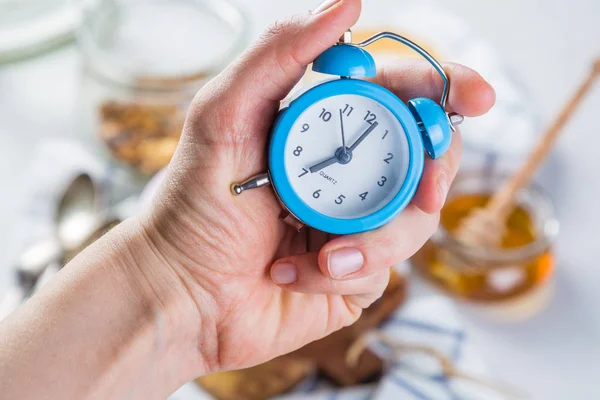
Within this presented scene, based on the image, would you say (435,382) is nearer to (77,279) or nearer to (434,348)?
(434,348)

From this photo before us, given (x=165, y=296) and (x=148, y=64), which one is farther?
(x=148, y=64)

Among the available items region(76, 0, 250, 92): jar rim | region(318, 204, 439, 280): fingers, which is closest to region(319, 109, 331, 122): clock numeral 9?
region(318, 204, 439, 280): fingers

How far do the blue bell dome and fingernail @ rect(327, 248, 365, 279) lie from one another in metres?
0.15

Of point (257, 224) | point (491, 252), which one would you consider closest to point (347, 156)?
point (257, 224)

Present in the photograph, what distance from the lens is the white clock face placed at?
27.0 inches

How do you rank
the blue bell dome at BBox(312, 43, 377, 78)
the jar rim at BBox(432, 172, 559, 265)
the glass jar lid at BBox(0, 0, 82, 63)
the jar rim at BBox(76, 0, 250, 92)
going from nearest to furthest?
1. the blue bell dome at BBox(312, 43, 377, 78)
2. the jar rim at BBox(432, 172, 559, 265)
3. the jar rim at BBox(76, 0, 250, 92)
4. the glass jar lid at BBox(0, 0, 82, 63)

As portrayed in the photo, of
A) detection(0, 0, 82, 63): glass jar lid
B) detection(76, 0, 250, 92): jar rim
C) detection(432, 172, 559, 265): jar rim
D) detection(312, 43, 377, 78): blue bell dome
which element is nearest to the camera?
detection(312, 43, 377, 78): blue bell dome

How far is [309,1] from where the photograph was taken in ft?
4.96

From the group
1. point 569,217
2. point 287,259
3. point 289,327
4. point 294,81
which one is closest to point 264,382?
point 289,327

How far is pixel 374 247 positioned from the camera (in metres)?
0.70

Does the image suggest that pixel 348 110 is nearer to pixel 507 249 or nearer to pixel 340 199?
pixel 340 199

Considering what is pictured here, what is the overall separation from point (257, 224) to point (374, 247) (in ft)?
0.38

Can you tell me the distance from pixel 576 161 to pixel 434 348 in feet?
1.45

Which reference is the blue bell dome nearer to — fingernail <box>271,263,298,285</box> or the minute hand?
the minute hand
